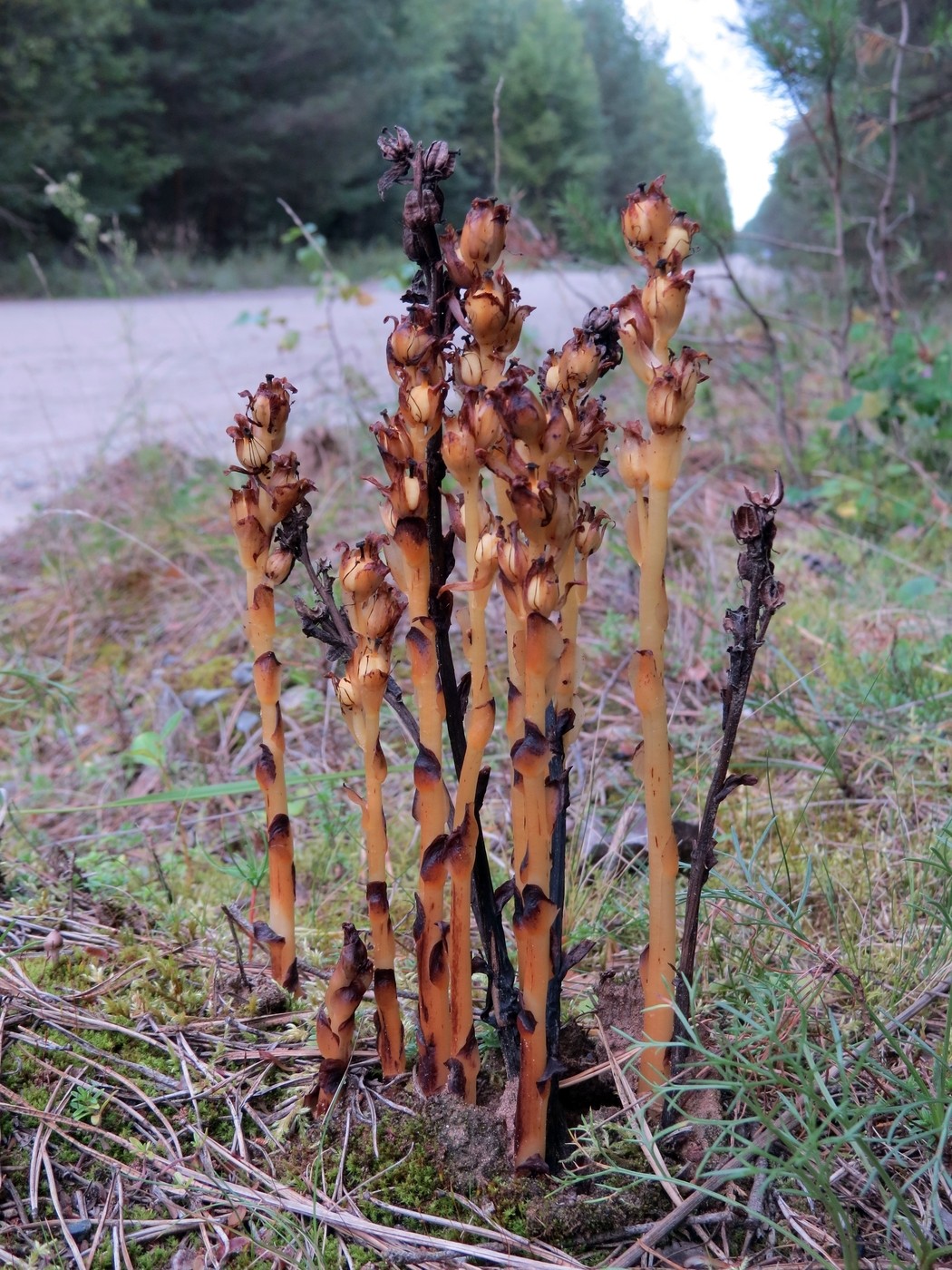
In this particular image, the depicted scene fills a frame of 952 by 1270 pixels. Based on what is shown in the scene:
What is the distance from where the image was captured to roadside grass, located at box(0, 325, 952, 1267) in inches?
38.4

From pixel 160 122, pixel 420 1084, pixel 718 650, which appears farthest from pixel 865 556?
pixel 160 122

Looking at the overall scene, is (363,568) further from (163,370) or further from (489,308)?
(163,370)

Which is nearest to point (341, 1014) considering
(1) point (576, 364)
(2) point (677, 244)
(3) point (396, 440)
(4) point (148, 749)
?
(3) point (396, 440)

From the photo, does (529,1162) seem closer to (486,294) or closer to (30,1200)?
(30,1200)

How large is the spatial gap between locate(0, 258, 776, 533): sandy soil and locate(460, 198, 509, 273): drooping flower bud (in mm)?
2118

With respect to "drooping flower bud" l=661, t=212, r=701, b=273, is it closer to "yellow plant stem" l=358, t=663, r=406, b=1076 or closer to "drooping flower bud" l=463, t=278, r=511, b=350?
"drooping flower bud" l=463, t=278, r=511, b=350

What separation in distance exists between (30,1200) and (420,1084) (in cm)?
42

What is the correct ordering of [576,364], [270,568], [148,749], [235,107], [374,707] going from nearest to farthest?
[576,364]
[374,707]
[270,568]
[148,749]
[235,107]

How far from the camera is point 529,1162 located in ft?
3.26

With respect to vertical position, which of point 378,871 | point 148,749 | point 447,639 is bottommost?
point 148,749

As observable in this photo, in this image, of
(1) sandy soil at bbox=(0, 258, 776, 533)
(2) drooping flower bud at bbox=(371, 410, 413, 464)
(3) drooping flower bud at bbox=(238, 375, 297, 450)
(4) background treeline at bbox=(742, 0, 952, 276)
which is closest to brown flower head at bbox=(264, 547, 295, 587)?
(3) drooping flower bud at bbox=(238, 375, 297, 450)

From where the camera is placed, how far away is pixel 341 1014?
1.08 metres

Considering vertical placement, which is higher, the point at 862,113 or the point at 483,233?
the point at 862,113

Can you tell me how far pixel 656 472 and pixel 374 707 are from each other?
39cm
